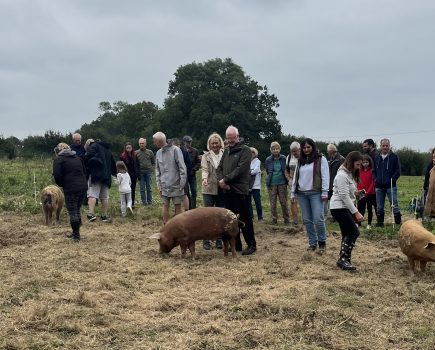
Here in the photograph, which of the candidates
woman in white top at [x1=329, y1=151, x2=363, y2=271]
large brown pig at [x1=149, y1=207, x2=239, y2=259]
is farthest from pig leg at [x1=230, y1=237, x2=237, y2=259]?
woman in white top at [x1=329, y1=151, x2=363, y2=271]

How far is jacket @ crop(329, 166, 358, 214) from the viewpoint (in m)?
7.52

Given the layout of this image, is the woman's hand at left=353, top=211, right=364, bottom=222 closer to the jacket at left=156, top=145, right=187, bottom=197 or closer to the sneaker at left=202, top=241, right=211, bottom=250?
the sneaker at left=202, top=241, right=211, bottom=250

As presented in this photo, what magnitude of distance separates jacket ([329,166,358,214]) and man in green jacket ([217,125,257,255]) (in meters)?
1.68

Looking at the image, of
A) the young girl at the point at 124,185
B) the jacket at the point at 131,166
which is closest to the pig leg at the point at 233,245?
the young girl at the point at 124,185

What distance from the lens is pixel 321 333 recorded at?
4844 millimetres

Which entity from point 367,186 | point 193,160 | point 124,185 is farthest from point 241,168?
point 124,185

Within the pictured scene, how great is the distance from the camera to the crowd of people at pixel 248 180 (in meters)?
7.71

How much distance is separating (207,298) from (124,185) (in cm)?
734

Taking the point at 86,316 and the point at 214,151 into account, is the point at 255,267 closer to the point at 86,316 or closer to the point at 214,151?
the point at 214,151

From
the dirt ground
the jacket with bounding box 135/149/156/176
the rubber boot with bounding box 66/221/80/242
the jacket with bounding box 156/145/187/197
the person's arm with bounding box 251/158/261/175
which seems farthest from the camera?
the jacket with bounding box 135/149/156/176

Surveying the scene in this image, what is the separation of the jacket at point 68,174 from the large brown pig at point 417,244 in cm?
585

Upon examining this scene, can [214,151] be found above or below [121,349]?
above

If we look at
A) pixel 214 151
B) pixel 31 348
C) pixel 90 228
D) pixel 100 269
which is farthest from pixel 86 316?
pixel 90 228

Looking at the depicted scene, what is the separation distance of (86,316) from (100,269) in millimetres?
2305
